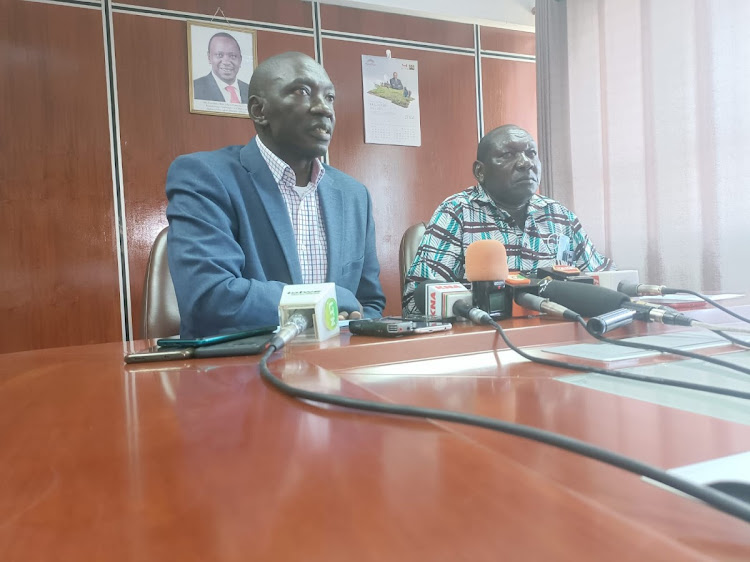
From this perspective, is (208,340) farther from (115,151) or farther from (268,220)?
(115,151)

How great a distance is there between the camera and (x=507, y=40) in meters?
2.81

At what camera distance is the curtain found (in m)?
1.75

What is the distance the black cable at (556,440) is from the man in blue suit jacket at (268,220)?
62 centimetres

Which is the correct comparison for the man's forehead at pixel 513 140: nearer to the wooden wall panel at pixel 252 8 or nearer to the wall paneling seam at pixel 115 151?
the wooden wall panel at pixel 252 8

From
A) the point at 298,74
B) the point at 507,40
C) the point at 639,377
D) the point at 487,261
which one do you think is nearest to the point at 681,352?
the point at 639,377

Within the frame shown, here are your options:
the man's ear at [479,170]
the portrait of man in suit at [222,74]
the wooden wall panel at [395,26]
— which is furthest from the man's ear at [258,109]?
the wooden wall panel at [395,26]

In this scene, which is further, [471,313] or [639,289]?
[639,289]

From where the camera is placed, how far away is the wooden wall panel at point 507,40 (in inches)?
109

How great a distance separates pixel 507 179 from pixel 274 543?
61.4 inches

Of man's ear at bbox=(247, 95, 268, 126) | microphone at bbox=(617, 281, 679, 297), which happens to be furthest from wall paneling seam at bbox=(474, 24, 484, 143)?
microphone at bbox=(617, 281, 679, 297)

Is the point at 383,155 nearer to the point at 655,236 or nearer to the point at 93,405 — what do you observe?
the point at 655,236

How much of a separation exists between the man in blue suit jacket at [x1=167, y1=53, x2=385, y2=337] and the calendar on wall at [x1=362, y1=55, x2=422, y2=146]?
116cm

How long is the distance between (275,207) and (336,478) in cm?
106

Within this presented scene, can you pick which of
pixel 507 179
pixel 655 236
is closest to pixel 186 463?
pixel 507 179
